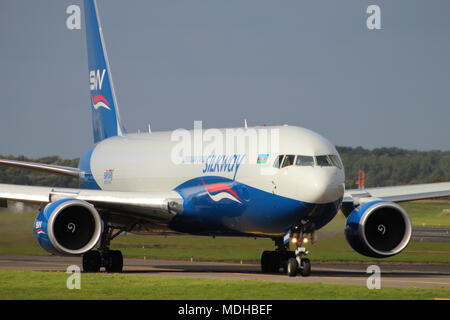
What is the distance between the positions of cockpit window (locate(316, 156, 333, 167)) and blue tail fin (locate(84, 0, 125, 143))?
1460 centimetres

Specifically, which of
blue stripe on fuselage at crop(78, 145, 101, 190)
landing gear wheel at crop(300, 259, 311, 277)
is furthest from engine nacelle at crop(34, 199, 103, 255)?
blue stripe on fuselage at crop(78, 145, 101, 190)

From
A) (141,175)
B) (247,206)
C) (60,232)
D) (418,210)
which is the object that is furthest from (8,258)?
(418,210)

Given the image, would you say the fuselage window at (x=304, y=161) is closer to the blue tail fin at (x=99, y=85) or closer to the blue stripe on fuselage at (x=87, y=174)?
the blue stripe on fuselage at (x=87, y=174)

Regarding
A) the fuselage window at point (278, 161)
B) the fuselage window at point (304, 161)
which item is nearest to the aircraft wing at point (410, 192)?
the fuselage window at point (278, 161)

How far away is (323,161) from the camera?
2994 cm

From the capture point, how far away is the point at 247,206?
31391 millimetres

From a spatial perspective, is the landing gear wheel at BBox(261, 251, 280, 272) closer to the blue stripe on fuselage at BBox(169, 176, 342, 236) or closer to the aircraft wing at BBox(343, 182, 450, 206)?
the blue stripe on fuselage at BBox(169, 176, 342, 236)

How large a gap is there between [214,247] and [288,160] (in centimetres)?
1549

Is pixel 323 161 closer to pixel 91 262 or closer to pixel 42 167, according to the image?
pixel 91 262

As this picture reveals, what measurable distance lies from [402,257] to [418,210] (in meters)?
61.6

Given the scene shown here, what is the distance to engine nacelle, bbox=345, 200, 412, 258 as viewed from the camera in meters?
32.2

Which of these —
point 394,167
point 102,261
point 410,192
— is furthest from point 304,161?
point 394,167

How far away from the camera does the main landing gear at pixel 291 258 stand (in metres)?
29.8
